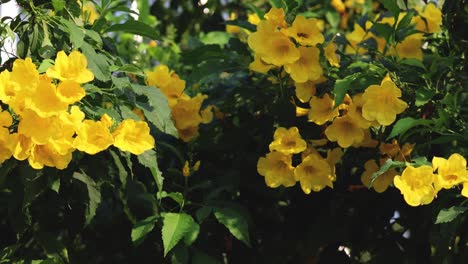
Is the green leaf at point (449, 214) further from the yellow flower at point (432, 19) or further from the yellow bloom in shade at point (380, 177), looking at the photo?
the yellow flower at point (432, 19)

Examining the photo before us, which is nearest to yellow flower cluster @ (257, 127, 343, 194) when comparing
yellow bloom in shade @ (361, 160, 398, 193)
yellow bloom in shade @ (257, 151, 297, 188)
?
yellow bloom in shade @ (257, 151, 297, 188)

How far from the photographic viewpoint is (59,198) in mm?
2205

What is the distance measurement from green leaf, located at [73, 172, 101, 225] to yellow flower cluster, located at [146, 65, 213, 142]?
0.49 metres

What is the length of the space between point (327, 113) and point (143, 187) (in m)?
0.56

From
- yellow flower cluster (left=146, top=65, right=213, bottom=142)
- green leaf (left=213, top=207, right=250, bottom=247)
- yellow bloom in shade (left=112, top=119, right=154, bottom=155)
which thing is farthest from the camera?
yellow flower cluster (left=146, top=65, right=213, bottom=142)

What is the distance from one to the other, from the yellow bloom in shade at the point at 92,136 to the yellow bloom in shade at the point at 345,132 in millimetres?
637

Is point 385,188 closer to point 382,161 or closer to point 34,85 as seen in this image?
point 382,161

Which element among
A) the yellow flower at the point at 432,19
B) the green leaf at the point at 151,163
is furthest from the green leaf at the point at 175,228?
the yellow flower at the point at 432,19

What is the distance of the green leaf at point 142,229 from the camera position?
213 centimetres

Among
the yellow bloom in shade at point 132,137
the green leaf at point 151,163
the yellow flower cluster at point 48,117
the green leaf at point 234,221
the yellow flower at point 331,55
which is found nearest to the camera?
the yellow flower cluster at point 48,117

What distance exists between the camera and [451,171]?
1.98m

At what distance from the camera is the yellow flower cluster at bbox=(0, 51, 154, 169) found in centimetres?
176

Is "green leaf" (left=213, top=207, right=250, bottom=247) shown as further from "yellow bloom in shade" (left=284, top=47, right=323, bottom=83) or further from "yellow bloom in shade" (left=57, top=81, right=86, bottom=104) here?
"yellow bloom in shade" (left=57, top=81, right=86, bottom=104)

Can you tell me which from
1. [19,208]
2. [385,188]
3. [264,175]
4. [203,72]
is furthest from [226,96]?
[19,208]
